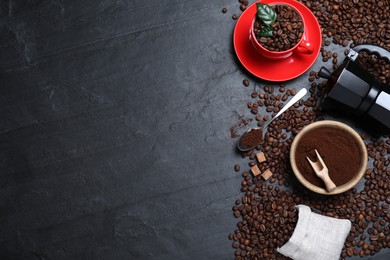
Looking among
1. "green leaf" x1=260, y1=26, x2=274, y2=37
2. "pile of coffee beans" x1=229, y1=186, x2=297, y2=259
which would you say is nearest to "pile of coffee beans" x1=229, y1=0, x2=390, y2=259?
"pile of coffee beans" x1=229, y1=186, x2=297, y2=259

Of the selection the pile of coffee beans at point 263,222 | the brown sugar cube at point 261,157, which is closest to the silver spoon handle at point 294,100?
the brown sugar cube at point 261,157

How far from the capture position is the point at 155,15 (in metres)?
2.13

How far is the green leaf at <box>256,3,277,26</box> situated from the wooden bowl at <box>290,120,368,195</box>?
0.39 meters

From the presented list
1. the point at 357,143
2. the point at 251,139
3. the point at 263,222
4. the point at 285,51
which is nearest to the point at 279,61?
the point at 285,51

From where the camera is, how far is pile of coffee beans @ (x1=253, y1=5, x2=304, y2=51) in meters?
1.90

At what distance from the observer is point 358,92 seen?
1.89 metres

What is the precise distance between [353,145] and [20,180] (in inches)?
49.6

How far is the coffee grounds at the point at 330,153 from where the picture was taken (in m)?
1.93

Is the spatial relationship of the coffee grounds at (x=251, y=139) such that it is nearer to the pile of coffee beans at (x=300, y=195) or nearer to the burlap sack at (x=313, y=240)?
the pile of coffee beans at (x=300, y=195)

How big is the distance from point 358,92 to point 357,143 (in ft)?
0.59

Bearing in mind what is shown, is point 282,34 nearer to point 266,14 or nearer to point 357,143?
point 266,14

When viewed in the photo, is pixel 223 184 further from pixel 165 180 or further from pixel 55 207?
pixel 55 207

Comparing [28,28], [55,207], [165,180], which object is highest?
[28,28]

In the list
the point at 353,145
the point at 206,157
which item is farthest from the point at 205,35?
the point at 353,145
